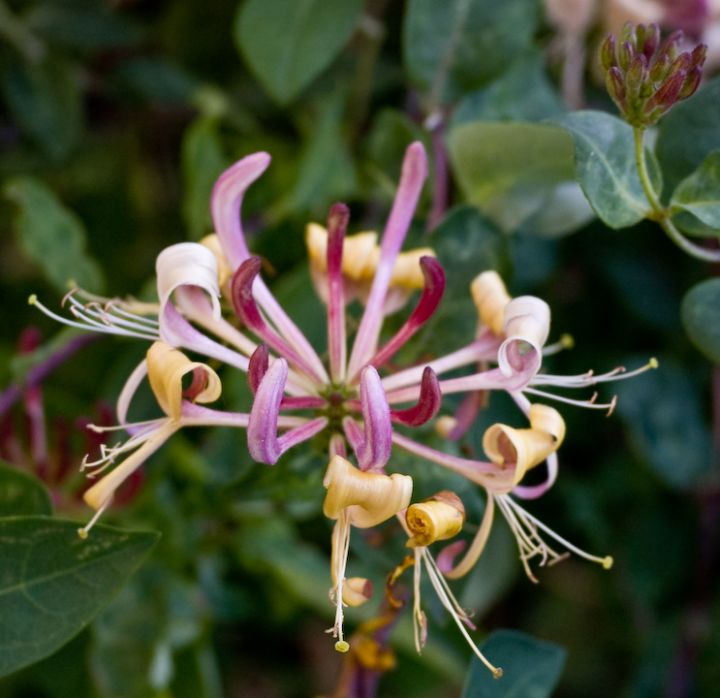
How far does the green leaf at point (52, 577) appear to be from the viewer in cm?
46

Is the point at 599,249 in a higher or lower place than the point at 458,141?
lower


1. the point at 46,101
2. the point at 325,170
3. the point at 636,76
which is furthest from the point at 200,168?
the point at 636,76

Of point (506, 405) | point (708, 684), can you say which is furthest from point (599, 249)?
point (708, 684)

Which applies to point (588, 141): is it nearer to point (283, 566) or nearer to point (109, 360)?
point (283, 566)

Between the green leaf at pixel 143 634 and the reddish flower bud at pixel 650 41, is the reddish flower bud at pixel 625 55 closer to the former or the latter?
the reddish flower bud at pixel 650 41

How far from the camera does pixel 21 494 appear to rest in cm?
52

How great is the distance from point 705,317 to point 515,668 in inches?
11.3

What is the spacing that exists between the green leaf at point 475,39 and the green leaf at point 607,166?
0.22 metres

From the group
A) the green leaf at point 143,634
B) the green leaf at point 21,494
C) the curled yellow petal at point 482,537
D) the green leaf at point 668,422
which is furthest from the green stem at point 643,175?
the green leaf at point 143,634

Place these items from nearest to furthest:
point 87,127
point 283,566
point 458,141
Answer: point 458,141
point 283,566
point 87,127

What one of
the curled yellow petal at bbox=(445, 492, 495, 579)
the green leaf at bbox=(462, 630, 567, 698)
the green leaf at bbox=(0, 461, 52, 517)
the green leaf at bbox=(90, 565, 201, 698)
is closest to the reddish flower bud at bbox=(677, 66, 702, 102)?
the curled yellow petal at bbox=(445, 492, 495, 579)

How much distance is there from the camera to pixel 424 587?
0.54m

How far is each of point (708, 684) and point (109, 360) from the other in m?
0.86

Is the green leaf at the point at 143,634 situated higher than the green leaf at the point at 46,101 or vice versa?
the green leaf at the point at 46,101
